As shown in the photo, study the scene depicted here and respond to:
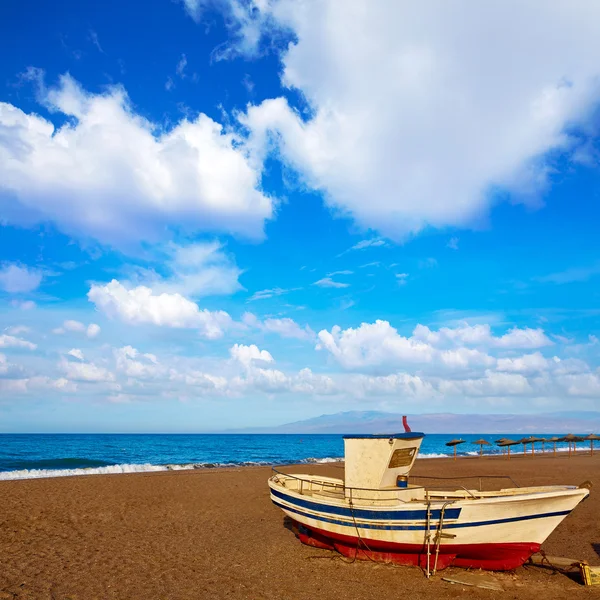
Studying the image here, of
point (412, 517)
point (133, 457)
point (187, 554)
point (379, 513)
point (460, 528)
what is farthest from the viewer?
point (133, 457)

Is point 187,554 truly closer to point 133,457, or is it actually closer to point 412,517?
point 412,517

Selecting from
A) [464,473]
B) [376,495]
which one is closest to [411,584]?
[376,495]

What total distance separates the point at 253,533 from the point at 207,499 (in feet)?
22.3

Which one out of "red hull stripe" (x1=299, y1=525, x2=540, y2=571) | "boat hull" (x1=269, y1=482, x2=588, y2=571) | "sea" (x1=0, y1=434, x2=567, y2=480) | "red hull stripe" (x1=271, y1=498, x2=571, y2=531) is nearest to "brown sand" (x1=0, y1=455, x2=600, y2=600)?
"red hull stripe" (x1=299, y1=525, x2=540, y2=571)

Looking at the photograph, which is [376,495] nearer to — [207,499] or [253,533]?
[253,533]

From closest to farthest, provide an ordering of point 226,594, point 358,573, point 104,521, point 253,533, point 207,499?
point 226,594 < point 358,573 < point 253,533 < point 104,521 < point 207,499

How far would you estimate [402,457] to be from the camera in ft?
42.4

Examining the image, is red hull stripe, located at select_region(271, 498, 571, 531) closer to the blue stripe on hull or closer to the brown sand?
the blue stripe on hull

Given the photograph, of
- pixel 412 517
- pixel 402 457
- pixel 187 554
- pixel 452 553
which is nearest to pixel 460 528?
pixel 452 553

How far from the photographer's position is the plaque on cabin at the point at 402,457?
499 inches

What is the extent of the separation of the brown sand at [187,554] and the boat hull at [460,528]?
15.4 inches

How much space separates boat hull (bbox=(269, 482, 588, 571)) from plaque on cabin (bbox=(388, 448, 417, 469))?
1.38 metres

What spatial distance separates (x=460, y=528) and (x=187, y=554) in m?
7.22

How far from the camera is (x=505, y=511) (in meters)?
10.5
